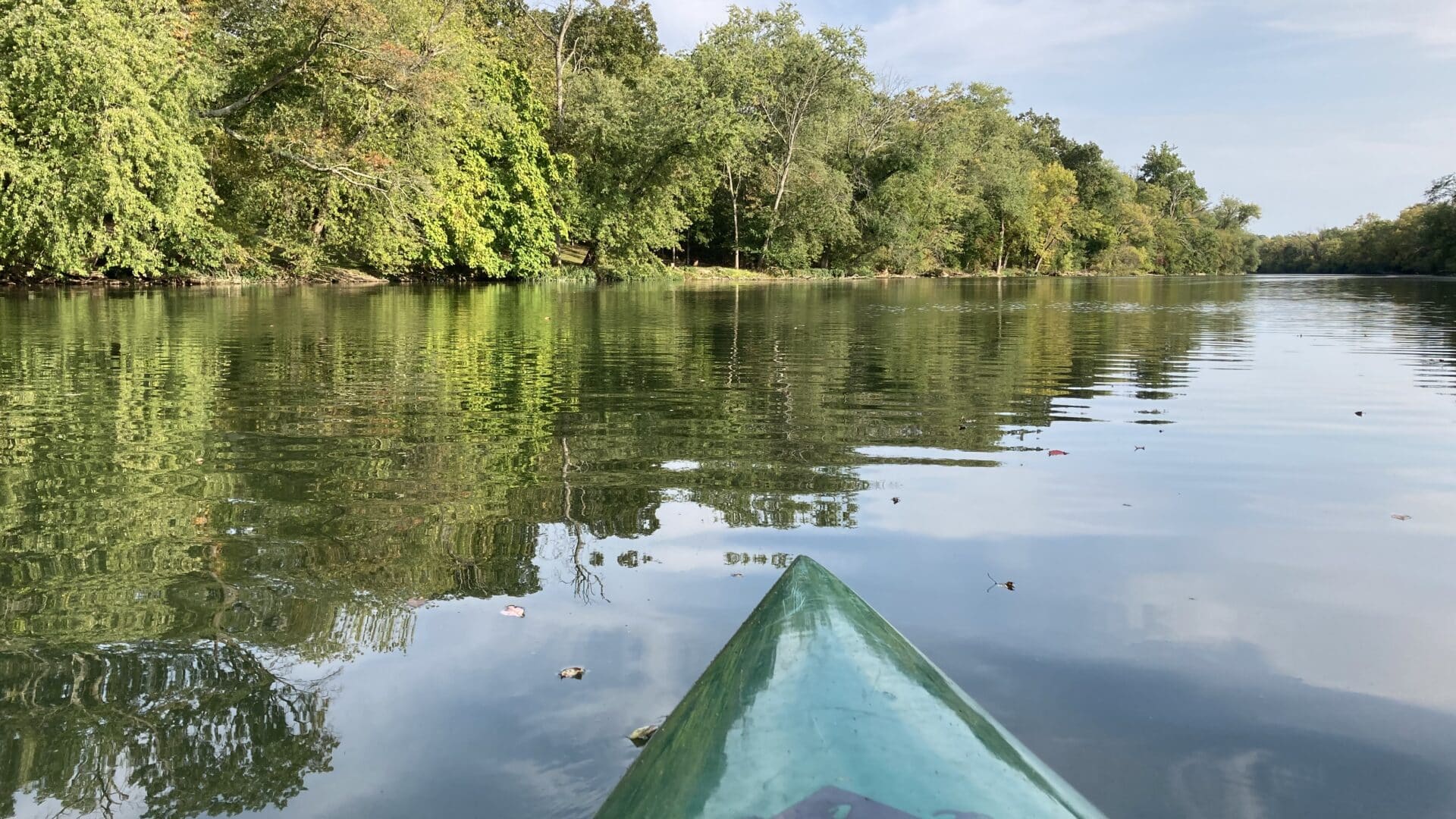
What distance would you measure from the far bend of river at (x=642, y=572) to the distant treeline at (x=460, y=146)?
589 inches

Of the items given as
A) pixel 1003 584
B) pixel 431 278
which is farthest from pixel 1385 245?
pixel 1003 584

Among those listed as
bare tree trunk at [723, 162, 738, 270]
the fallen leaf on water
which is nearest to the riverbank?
bare tree trunk at [723, 162, 738, 270]

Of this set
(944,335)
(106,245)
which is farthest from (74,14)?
(944,335)

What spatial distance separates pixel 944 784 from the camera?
157 cm

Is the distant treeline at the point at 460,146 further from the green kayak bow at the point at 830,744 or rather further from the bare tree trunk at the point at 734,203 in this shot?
the green kayak bow at the point at 830,744

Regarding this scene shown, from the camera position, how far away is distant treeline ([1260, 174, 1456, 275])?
75.2 meters

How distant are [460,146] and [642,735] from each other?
35.0m

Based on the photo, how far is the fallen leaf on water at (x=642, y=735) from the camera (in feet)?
8.71

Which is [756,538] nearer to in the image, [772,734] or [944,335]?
[772,734]

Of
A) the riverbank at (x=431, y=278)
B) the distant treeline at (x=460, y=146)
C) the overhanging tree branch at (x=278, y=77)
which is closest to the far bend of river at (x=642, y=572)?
the distant treeline at (x=460, y=146)

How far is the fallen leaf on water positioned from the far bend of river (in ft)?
0.25

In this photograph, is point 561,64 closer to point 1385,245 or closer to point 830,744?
point 830,744

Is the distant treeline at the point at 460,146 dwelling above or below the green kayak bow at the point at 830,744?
above

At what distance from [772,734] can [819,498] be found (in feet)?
12.2
